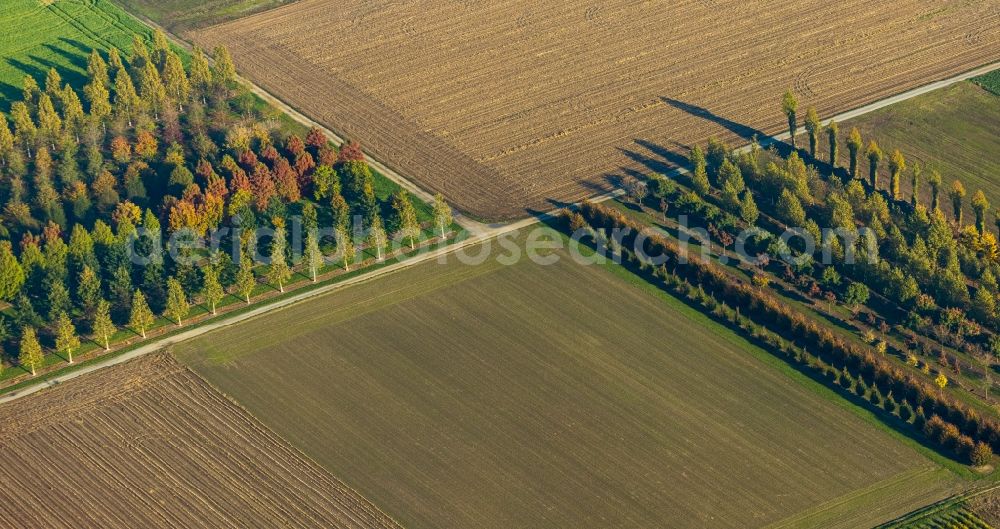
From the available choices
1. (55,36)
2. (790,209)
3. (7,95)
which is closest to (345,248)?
(790,209)

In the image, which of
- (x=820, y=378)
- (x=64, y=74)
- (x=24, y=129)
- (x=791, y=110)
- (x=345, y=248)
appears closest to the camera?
(x=820, y=378)

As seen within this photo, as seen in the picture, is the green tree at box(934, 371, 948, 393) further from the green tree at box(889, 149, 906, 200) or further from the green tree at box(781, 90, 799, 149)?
the green tree at box(781, 90, 799, 149)

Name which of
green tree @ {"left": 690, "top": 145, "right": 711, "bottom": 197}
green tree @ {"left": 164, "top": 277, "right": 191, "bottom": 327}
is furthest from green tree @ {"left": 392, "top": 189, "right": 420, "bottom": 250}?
green tree @ {"left": 690, "top": 145, "right": 711, "bottom": 197}

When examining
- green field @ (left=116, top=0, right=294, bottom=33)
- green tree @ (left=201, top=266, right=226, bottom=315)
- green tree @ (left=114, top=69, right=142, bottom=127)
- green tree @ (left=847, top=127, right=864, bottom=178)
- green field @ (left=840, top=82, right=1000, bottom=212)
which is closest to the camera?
green tree @ (left=201, top=266, right=226, bottom=315)

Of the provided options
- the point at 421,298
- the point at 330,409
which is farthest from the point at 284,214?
the point at 330,409

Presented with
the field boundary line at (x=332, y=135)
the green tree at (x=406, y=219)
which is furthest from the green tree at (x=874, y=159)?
the green tree at (x=406, y=219)

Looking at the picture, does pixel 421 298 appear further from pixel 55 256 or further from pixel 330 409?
pixel 55 256

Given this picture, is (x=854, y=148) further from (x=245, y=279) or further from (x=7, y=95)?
(x=7, y=95)
